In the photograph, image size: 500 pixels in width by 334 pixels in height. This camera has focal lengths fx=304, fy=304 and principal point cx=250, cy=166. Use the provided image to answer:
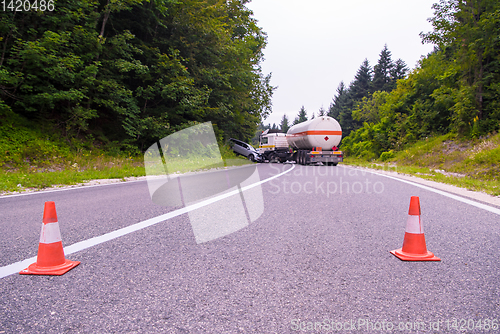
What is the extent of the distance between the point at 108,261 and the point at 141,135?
14409mm

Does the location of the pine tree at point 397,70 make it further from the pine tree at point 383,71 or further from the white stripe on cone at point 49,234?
the white stripe on cone at point 49,234

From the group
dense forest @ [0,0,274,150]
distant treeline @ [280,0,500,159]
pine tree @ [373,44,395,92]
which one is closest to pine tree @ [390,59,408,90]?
pine tree @ [373,44,395,92]

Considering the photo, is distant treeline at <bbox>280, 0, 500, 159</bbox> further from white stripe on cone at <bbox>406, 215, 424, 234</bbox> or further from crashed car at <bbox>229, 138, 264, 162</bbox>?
white stripe on cone at <bbox>406, 215, 424, 234</bbox>

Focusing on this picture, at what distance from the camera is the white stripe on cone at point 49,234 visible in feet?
8.38

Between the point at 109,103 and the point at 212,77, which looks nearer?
the point at 109,103

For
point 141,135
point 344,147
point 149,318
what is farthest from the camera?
point 344,147

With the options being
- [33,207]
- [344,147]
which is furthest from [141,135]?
[344,147]

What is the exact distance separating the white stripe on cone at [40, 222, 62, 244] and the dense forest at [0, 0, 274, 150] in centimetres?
1130

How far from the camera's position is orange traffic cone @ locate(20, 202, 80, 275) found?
247cm

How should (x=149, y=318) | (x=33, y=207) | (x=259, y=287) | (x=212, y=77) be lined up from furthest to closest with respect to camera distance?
(x=212, y=77) < (x=33, y=207) < (x=259, y=287) < (x=149, y=318)

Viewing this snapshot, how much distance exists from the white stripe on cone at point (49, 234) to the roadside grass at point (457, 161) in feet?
27.5

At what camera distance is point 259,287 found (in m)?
2.26

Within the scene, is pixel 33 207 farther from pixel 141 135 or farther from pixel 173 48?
pixel 173 48

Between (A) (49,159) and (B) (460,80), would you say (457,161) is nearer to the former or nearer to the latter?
(B) (460,80)
